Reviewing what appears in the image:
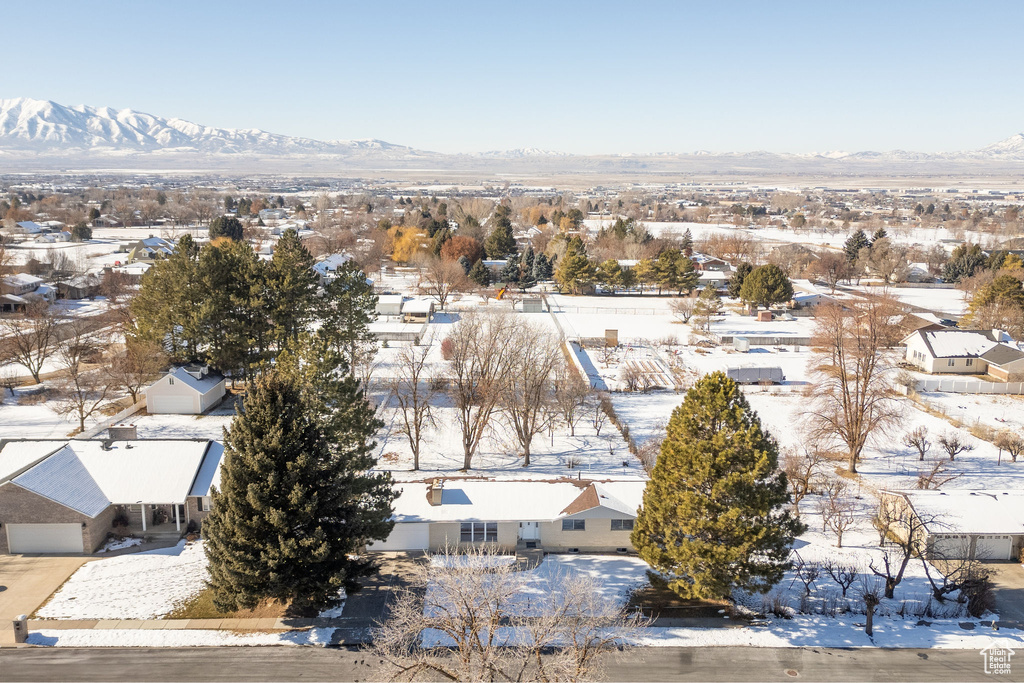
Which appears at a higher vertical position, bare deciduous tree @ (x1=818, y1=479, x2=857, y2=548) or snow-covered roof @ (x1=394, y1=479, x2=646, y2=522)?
snow-covered roof @ (x1=394, y1=479, x2=646, y2=522)

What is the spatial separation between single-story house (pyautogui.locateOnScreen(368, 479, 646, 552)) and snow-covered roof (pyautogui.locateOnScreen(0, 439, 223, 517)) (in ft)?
21.7

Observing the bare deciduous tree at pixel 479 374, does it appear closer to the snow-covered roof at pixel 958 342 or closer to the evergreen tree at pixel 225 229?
the snow-covered roof at pixel 958 342

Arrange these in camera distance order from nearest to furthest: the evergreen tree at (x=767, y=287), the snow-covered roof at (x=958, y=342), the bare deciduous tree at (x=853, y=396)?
the bare deciduous tree at (x=853, y=396) < the snow-covered roof at (x=958, y=342) < the evergreen tree at (x=767, y=287)

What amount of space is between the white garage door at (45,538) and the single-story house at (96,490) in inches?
1.0

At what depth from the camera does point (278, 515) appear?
51.5ft

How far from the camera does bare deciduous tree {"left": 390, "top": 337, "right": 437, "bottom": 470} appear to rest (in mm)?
27172

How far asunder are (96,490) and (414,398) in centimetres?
1089

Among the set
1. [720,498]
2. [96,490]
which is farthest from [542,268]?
[720,498]

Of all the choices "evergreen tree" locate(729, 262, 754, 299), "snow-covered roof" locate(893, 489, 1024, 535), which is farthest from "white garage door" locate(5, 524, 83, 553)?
"evergreen tree" locate(729, 262, 754, 299)

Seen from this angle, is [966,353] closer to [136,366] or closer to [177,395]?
[177,395]

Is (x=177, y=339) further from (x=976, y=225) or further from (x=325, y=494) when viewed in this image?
(x=976, y=225)

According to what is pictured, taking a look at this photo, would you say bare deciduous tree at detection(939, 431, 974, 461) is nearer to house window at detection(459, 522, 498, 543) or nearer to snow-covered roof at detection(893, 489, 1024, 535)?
snow-covered roof at detection(893, 489, 1024, 535)

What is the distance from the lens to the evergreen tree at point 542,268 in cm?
7012

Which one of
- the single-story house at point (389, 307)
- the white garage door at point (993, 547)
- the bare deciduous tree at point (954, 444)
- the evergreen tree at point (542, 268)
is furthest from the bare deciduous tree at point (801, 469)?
the evergreen tree at point (542, 268)
